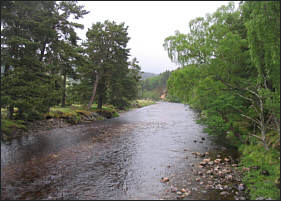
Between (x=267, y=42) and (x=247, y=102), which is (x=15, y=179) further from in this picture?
(x=247, y=102)

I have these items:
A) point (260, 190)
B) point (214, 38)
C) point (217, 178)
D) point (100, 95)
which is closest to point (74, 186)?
point (217, 178)

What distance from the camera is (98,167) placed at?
1165cm

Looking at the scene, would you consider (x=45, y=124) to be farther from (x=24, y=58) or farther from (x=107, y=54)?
(x=107, y=54)

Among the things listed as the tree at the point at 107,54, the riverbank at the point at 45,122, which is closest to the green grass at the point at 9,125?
the riverbank at the point at 45,122

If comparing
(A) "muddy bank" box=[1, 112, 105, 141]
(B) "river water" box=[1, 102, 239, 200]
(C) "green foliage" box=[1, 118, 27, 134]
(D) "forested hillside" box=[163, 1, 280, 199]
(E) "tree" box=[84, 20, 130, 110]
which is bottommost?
(B) "river water" box=[1, 102, 239, 200]

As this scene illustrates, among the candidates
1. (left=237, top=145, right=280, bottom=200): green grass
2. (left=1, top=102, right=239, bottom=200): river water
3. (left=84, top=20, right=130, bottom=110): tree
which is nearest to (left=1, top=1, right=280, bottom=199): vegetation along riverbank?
(left=237, top=145, right=280, bottom=200): green grass

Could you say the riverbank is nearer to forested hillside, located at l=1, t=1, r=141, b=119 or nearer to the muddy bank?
the muddy bank

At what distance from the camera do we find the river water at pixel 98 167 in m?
8.52

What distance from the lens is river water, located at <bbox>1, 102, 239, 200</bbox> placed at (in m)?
8.52

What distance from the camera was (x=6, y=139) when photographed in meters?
16.2

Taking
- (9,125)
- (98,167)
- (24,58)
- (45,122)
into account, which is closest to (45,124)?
(45,122)

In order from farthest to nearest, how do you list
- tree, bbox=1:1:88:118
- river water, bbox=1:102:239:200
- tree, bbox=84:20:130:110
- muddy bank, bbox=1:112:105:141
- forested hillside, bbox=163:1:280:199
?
tree, bbox=84:20:130:110
muddy bank, bbox=1:112:105:141
tree, bbox=1:1:88:118
forested hillside, bbox=163:1:280:199
river water, bbox=1:102:239:200

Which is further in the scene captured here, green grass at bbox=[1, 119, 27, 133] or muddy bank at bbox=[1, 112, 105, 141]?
muddy bank at bbox=[1, 112, 105, 141]

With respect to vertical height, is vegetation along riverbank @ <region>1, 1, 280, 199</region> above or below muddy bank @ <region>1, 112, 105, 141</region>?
above
